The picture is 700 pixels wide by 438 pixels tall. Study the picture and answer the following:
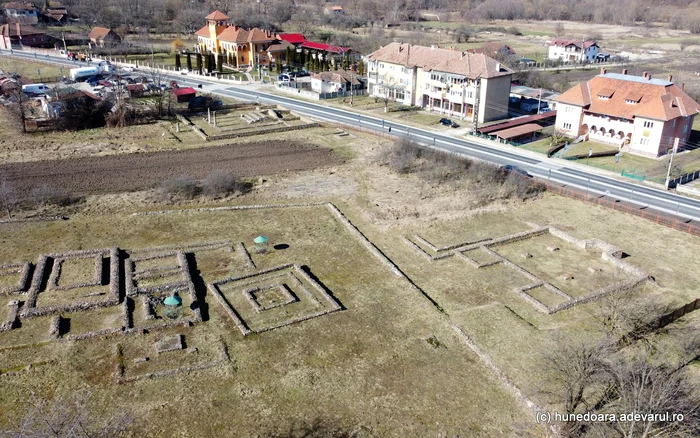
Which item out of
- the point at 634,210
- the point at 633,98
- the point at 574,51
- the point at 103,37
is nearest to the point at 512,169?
the point at 634,210

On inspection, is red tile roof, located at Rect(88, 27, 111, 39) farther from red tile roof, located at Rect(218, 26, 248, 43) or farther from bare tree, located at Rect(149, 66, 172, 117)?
bare tree, located at Rect(149, 66, 172, 117)

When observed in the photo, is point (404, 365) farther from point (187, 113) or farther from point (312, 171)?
point (187, 113)

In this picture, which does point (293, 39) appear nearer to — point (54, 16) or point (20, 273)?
point (54, 16)

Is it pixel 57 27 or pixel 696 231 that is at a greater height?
pixel 57 27

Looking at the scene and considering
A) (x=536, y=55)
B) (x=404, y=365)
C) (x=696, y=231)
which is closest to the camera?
(x=404, y=365)

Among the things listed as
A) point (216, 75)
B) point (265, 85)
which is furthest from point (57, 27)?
point (265, 85)

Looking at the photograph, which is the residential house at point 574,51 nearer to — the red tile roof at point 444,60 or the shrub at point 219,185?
the red tile roof at point 444,60

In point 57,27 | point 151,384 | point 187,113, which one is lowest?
point 151,384

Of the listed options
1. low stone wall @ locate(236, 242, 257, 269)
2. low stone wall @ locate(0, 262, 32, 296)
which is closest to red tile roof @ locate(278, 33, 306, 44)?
low stone wall @ locate(236, 242, 257, 269)
